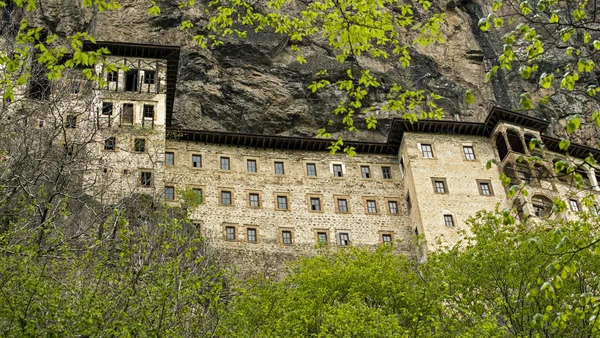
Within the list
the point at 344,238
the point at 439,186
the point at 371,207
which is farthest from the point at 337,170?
the point at 439,186

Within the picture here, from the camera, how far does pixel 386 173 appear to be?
48.8 metres

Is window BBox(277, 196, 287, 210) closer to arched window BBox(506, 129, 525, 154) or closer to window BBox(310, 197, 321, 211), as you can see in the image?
window BBox(310, 197, 321, 211)

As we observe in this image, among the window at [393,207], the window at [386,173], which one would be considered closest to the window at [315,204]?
the window at [393,207]

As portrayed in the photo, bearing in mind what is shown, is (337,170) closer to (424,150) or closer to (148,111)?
(424,150)

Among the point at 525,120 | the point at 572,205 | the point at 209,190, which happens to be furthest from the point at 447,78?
the point at 209,190

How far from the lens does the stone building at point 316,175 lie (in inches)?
1722

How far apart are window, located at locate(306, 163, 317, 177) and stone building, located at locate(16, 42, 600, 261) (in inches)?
2.9

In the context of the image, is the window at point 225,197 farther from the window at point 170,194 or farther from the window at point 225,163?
the window at point 170,194

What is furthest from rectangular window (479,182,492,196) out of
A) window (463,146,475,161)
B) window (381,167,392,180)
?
window (381,167,392,180)

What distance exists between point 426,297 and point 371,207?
2046 centimetres

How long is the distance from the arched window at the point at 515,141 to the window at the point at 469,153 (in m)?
2.52

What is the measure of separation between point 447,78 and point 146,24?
24427 mm

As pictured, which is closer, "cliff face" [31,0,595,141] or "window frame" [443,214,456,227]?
"window frame" [443,214,456,227]

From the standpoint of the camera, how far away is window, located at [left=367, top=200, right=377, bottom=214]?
4666 cm
